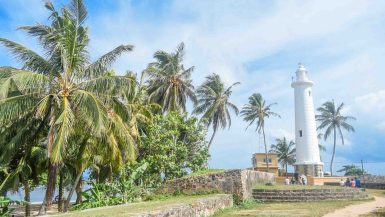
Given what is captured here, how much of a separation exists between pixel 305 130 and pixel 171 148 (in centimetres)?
1992

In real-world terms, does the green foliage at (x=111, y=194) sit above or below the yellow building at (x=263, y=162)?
below

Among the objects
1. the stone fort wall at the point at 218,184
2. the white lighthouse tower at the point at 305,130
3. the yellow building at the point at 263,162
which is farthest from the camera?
the yellow building at the point at 263,162

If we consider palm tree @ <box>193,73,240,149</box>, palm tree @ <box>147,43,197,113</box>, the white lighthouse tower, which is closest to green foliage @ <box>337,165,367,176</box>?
the white lighthouse tower

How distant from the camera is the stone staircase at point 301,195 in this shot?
21.7 metres

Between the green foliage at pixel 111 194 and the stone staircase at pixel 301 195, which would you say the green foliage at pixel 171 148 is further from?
the stone staircase at pixel 301 195

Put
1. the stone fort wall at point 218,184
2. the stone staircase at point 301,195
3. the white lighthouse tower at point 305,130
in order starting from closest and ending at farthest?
the stone fort wall at point 218,184
the stone staircase at point 301,195
the white lighthouse tower at point 305,130

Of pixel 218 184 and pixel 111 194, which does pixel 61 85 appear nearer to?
pixel 111 194

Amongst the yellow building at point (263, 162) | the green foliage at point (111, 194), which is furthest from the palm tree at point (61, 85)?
the yellow building at point (263, 162)

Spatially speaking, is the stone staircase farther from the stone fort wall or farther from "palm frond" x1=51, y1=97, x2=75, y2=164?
"palm frond" x1=51, y1=97, x2=75, y2=164

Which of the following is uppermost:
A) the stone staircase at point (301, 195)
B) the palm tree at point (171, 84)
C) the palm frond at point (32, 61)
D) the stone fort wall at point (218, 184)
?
the palm tree at point (171, 84)

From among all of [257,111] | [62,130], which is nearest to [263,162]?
[257,111]

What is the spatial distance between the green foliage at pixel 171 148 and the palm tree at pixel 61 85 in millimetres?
9125

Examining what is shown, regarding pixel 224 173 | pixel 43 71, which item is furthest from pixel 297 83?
pixel 43 71

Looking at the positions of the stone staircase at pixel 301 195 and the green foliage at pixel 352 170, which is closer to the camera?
the stone staircase at pixel 301 195
